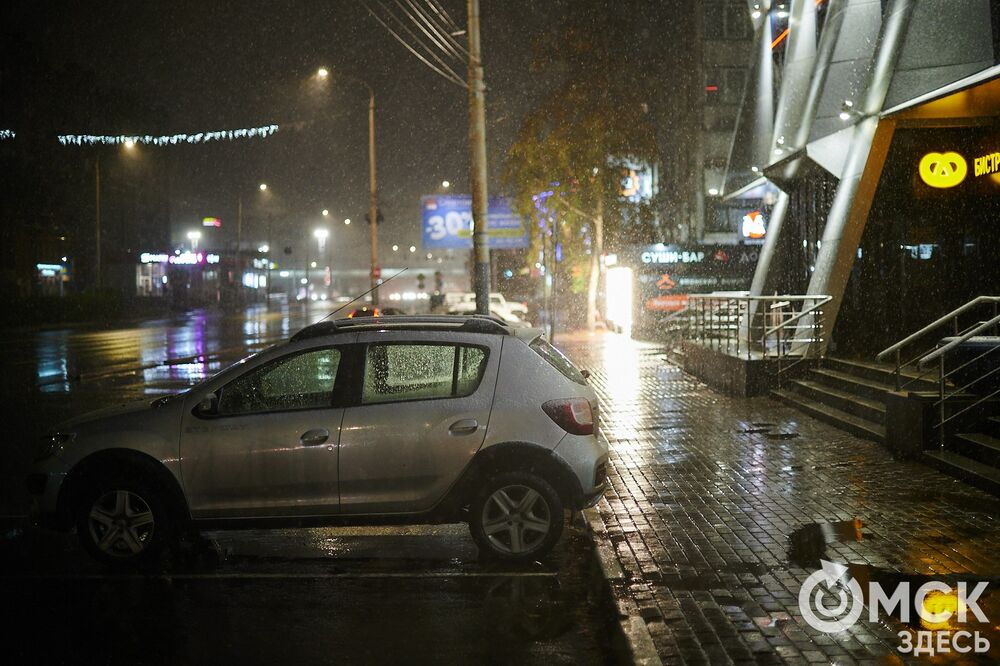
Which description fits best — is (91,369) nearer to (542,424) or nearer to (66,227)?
(542,424)

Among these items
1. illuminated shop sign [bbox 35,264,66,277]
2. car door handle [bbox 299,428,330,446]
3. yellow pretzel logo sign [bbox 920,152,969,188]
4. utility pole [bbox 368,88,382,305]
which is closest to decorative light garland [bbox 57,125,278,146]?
utility pole [bbox 368,88,382,305]

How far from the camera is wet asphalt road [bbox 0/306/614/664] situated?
5.25 m

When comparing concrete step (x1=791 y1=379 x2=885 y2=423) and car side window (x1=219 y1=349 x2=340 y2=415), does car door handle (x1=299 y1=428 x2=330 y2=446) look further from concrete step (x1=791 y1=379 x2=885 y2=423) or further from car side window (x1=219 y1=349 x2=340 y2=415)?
concrete step (x1=791 y1=379 x2=885 y2=423)

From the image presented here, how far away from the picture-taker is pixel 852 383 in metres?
14.1

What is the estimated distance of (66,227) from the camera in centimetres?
5859

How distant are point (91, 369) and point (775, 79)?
18461mm

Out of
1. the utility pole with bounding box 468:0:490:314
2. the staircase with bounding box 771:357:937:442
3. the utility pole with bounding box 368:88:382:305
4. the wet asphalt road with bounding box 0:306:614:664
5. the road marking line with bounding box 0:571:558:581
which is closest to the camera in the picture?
the wet asphalt road with bounding box 0:306:614:664

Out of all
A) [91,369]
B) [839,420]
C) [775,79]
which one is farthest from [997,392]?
[91,369]

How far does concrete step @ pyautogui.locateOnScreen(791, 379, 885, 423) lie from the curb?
6.00 metres

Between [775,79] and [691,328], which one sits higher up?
[775,79]

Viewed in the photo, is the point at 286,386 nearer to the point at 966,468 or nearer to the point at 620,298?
the point at 966,468

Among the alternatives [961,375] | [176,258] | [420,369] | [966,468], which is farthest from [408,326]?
[176,258]

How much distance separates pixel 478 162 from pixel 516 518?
8.83 meters

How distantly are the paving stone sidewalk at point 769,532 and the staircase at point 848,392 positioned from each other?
237 mm
